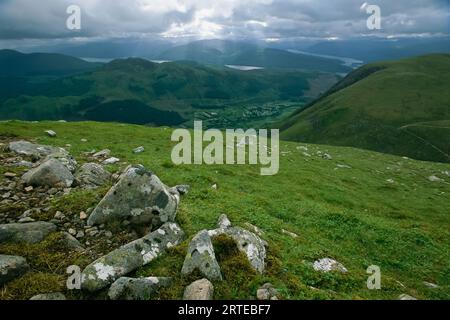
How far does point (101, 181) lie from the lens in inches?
667

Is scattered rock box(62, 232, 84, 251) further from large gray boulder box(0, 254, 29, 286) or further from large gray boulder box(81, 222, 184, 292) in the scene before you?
large gray boulder box(81, 222, 184, 292)

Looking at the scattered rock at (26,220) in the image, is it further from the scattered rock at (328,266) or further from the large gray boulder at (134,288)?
Result: the scattered rock at (328,266)

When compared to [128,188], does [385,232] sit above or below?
below

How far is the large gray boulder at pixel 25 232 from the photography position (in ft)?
35.9

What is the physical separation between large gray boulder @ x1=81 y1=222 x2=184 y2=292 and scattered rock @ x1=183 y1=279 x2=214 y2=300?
1.89 meters

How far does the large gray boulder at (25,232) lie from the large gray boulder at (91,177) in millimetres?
4227

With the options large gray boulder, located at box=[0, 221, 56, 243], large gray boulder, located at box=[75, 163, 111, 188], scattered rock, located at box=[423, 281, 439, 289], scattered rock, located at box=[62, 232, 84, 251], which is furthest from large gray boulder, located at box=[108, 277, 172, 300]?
scattered rock, located at box=[423, 281, 439, 289]

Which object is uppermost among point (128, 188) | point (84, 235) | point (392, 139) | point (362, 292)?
point (128, 188)

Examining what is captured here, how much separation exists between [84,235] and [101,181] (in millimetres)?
5529

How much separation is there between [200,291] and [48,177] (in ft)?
31.5

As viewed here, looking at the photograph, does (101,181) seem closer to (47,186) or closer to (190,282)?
(47,186)
